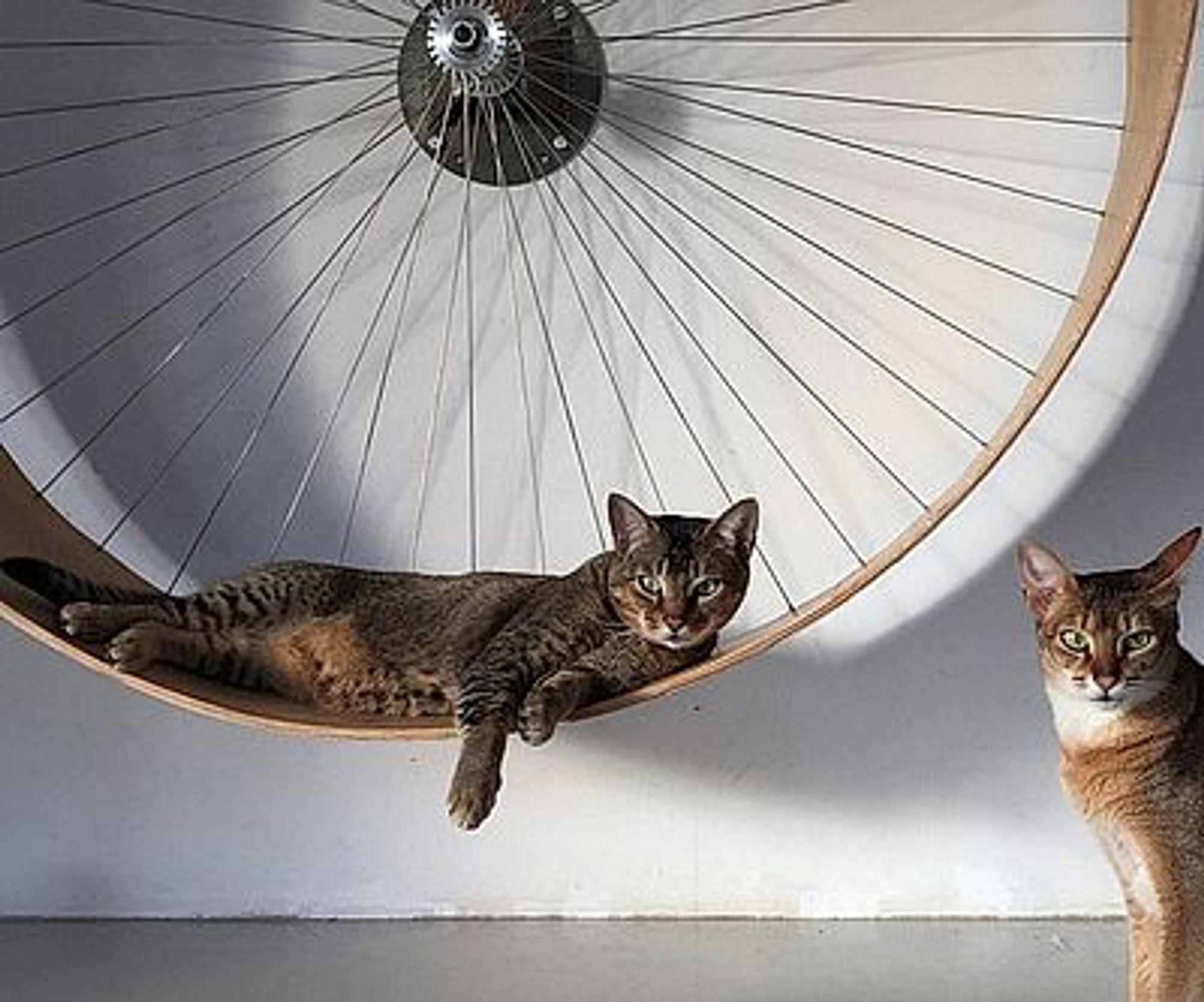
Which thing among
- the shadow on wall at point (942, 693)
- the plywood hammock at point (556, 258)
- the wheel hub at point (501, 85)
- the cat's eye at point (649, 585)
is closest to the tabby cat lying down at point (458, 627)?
the cat's eye at point (649, 585)

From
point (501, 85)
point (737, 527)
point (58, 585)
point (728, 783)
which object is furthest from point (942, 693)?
point (58, 585)

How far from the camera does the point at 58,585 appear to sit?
1.38 metres

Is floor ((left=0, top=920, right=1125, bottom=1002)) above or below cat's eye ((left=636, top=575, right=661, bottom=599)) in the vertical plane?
below

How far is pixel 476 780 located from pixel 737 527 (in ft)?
0.98

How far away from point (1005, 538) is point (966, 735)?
18cm

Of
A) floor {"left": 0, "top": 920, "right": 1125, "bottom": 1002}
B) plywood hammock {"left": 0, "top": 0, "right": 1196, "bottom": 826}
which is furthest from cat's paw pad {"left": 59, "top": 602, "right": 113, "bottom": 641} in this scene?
floor {"left": 0, "top": 920, "right": 1125, "bottom": 1002}

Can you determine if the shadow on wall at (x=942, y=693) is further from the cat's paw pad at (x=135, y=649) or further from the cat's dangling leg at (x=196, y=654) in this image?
the cat's paw pad at (x=135, y=649)

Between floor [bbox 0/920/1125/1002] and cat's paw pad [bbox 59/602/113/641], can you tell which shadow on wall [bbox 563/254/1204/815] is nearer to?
floor [bbox 0/920/1125/1002]

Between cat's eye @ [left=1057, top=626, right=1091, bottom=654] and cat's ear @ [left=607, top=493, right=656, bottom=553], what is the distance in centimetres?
32

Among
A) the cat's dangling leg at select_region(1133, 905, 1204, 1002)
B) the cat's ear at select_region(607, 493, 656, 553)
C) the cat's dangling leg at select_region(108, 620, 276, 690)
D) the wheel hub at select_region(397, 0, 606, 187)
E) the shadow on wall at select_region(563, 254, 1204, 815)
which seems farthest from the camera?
the shadow on wall at select_region(563, 254, 1204, 815)

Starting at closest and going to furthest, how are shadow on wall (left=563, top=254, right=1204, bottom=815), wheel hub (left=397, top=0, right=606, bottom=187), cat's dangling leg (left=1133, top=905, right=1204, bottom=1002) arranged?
cat's dangling leg (left=1133, top=905, right=1204, bottom=1002) < wheel hub (left=397, top=0, right=606, bottom=187) < shadow on wall (left=563, top=254, right=1204, bottom=815)

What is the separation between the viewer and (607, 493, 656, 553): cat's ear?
1.40 meters

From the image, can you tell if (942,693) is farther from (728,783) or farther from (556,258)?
(556,258)

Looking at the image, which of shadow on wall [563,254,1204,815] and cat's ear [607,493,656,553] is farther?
shadow on wall [563,254,1204,815]
